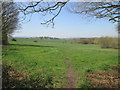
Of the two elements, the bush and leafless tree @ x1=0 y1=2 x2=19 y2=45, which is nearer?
leafless tree @ x1=0 y1=2 x2=19 y2=45

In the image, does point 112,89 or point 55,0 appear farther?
point 55,0

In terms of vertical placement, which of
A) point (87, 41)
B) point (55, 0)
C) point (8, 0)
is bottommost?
point (87, 41)

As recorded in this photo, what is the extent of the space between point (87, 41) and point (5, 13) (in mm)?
24111

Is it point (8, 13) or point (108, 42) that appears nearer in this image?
point (8, 13)

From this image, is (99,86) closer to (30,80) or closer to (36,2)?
(30,80)

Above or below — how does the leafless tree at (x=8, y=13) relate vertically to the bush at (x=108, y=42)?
above

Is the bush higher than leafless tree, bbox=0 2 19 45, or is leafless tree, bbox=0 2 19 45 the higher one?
leafless tree, bbox=0 2 19 45

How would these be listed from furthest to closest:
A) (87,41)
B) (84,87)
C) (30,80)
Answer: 1. (87,41)
2. (30,80)
3. (84,87)

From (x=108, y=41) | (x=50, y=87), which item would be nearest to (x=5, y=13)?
(x=50, y=87)

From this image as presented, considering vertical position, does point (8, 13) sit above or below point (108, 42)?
above

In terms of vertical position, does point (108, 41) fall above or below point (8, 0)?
below

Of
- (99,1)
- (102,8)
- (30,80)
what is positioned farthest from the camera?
(102,8)

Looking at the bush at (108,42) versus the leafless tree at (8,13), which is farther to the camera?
the bush at (108,42)

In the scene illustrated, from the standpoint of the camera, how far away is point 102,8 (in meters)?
6.82
